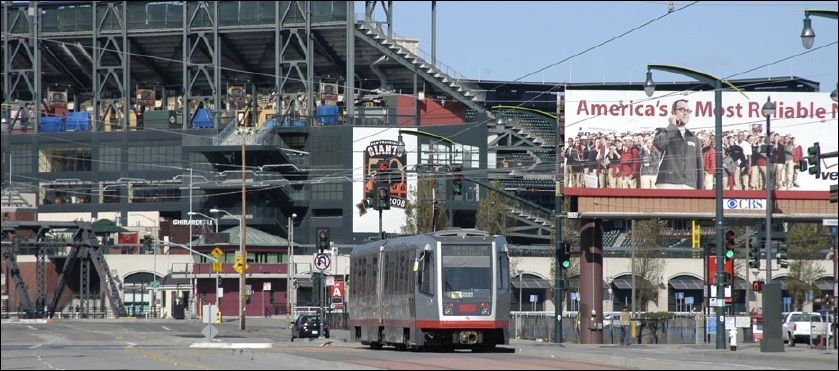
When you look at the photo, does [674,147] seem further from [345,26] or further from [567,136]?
[345,26]

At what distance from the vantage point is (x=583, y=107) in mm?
56188

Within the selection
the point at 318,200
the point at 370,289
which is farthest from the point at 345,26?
the point at 370,289

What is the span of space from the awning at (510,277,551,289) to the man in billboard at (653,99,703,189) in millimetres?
50809

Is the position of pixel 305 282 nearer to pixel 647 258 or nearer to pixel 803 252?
pixel 647 258

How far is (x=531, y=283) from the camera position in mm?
108250

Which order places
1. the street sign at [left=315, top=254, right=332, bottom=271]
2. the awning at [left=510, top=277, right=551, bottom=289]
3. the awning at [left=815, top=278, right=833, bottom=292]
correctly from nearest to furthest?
the street sign at [left=315, top=254, right=332, bottom=271] < the awning at [left=815, top=278, right=833, bottom=292] < the awning at [left=510, top=277, right=551, bottom=289]

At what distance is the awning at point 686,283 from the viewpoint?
10550 cm

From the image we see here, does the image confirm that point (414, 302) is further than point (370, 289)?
No

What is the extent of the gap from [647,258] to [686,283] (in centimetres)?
1342

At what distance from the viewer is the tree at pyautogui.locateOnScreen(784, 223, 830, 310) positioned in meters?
89.9

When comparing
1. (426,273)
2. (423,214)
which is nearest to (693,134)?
(426,273)

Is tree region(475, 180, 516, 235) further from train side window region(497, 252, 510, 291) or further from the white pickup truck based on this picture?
train side window region(497, 252, 510, 291)

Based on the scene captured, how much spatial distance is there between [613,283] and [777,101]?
5049cm

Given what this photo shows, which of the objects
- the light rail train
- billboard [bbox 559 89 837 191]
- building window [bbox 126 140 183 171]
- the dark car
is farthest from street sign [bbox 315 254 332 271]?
building window [bbox 126 140 183 171]
